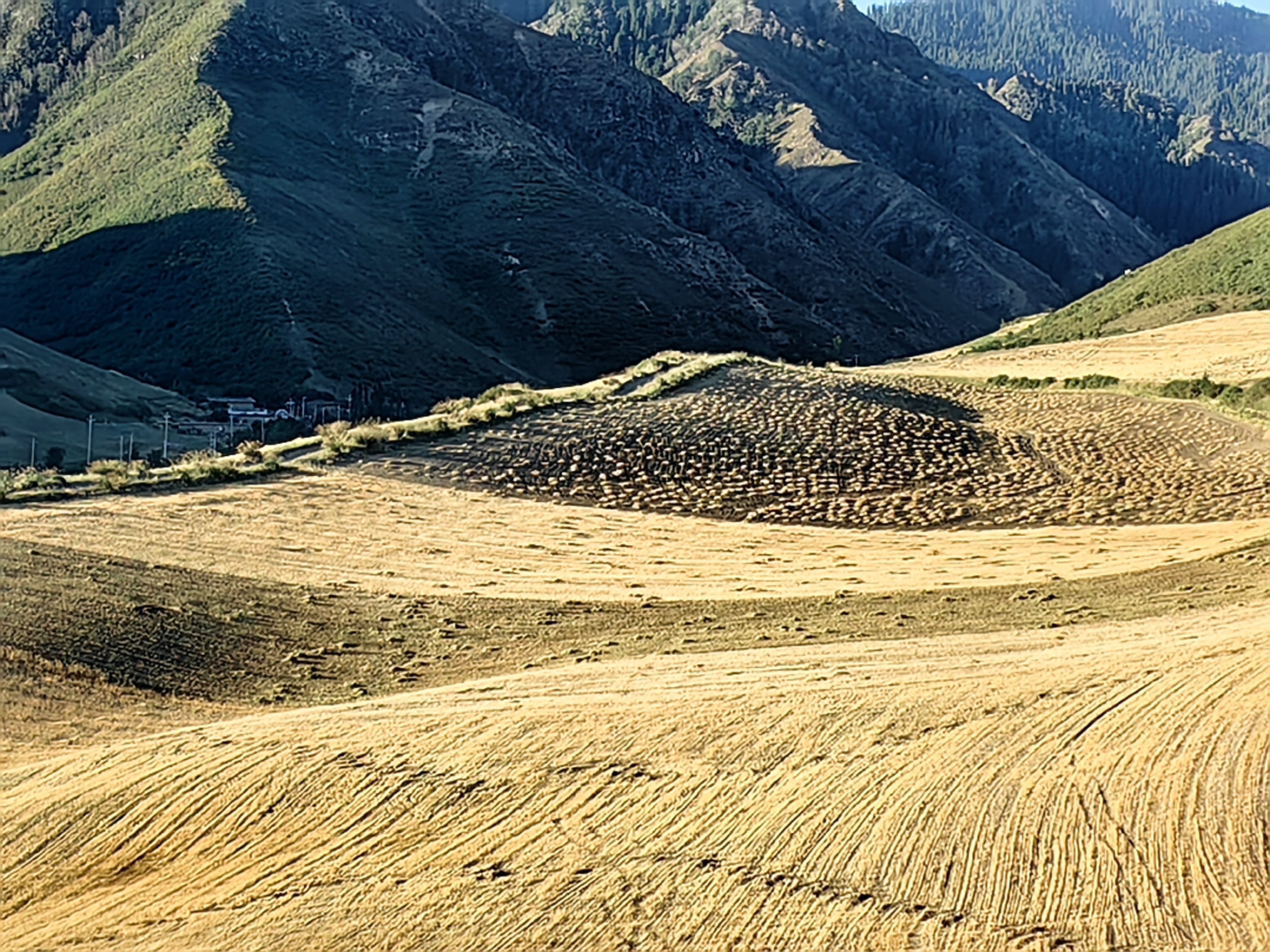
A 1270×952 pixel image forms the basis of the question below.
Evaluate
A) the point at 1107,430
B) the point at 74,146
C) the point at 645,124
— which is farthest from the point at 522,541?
the point at 645,124

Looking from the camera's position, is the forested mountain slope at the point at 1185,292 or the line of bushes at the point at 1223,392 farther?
the forested mountain slope at the point at 1185,292

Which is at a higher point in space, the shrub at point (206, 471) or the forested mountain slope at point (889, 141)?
the forested mountain slope at point (889, 141)

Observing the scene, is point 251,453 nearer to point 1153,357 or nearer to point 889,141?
point 1153,357

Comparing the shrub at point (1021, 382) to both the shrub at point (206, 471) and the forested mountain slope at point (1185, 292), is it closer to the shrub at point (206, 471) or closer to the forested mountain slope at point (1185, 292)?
the forested mountain slope at point (1185, 292)

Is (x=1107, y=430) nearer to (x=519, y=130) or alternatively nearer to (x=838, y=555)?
(x=838, y=555)

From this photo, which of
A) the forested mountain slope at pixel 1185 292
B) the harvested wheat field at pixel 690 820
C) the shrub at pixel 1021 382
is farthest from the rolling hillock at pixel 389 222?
the harvested wheat field at pixel 690 820

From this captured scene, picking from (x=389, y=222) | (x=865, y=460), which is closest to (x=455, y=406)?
(x=865, y=460)
